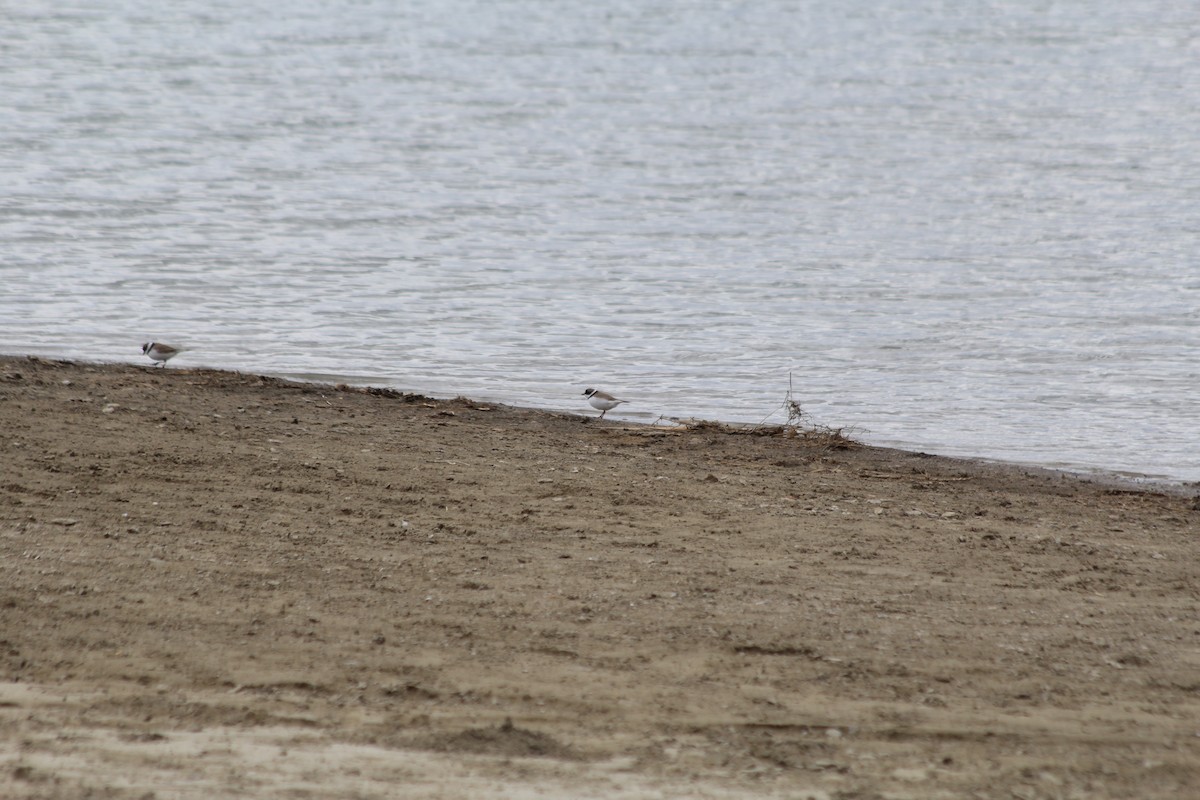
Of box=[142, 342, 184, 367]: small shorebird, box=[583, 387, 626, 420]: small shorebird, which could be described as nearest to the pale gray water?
box=[583, 387, 626, 420]: small shorebird

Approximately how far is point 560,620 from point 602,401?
3.66m

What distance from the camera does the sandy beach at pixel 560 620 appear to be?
13.1 feet

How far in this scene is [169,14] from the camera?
3834cm

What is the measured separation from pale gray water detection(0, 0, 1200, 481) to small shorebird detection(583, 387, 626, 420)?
303 millimetres

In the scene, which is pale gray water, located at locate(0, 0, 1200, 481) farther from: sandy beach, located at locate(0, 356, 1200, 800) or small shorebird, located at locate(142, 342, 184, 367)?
sandy beach, located at locate(0, 356, 1200, 800)

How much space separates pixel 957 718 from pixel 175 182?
16267mm

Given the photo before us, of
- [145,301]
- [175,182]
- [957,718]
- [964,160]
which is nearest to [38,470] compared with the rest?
[957,718]

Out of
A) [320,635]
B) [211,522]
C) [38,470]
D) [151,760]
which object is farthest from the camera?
[38,470]

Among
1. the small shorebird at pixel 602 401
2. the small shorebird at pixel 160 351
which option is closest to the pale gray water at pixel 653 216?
the small shorebird at pixel 602 401

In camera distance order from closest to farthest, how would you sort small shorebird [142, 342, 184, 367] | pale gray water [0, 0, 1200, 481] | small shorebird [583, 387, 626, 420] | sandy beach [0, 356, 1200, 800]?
1. sandy beach [0, 356, 1200, 800]
2. small shorebird [583, 387, 626, 420]
3. small shorebird [142, 342, 184, 367]
4. pale gray water [0, 0, 1200, 481]

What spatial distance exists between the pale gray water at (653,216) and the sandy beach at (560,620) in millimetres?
1990

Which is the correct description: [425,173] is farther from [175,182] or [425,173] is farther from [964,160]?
[964,160]

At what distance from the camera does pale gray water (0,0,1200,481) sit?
1001cm

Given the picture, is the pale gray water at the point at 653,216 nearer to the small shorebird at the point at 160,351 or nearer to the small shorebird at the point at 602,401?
the small shorebird at the point at 602,401
